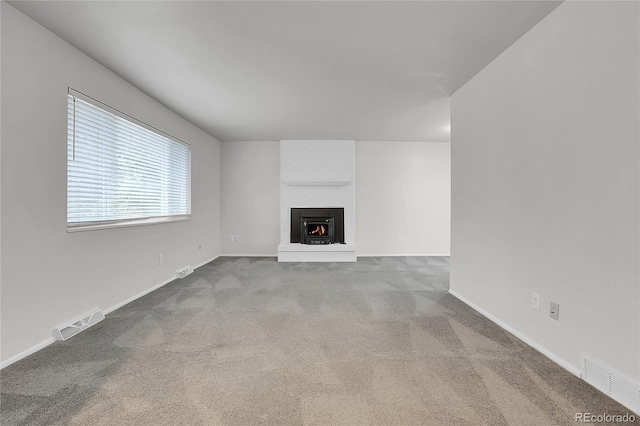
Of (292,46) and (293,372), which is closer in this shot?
(293,372)

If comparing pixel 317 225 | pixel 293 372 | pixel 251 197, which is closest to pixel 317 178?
pixel 317 225

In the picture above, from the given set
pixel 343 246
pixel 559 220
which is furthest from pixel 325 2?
pixel 343 246

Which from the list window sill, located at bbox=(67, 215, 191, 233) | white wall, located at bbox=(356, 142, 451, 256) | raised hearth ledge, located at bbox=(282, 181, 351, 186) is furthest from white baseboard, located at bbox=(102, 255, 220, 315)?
white wall, located at bbox=(356, 142, 451, 256)

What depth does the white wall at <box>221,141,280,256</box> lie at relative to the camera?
20.5 ft

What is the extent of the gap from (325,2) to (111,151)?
2574mm

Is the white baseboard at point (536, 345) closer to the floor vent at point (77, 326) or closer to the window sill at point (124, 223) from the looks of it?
the floor vent at point (77, 326)

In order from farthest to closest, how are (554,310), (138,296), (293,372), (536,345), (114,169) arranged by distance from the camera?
1. (138,296)
2. (114,169)
3. (536,345)
4. (554,310)
5. (293,372)

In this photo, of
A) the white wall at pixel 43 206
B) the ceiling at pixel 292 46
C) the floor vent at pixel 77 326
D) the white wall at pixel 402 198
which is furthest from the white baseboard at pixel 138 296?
the white wall at pixel 402 198

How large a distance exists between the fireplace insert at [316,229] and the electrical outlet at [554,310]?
4205 mm

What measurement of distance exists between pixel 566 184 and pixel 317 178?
4483 millimetres

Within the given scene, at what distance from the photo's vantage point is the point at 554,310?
6.57 ft

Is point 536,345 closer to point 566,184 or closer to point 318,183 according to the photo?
point 566,184

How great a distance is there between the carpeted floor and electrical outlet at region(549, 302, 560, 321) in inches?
12.2

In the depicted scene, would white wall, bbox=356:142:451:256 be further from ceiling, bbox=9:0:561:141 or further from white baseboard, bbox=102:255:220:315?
white baseboard, bbox=102:255:220:315
